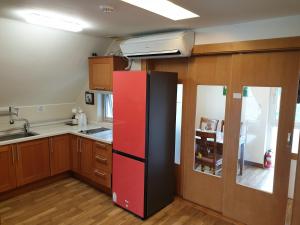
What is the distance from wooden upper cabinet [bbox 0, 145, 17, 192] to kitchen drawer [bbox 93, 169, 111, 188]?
1.09m

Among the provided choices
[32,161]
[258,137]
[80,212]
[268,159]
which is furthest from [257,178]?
[32,161]

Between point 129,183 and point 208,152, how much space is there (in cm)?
110

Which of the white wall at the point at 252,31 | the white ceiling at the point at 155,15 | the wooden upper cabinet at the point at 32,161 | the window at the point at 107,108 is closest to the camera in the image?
the white ceiling at the point at 155,15

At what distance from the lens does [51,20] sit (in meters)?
2.47

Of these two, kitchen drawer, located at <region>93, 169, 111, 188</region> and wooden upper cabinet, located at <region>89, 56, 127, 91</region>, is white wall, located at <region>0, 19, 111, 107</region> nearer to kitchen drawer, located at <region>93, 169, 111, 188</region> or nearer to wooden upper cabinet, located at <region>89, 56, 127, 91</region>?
wooden upper cabinet, located at <region>89, 56, 127, 91</region>

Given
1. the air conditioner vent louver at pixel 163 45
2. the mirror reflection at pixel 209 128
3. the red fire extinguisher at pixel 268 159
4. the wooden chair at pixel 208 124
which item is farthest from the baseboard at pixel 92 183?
the red fire extinguisher at pixel 268 159

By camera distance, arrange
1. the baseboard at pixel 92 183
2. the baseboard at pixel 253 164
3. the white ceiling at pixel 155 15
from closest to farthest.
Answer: the white ceiling at pixel 155 15
the baseboard at pixel 253 164
the baseboard at pixel 92 183

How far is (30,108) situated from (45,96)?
31 centimetres

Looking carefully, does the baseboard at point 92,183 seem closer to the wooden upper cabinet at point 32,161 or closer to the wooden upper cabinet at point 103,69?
the wooden upper cabinet at point 32,161

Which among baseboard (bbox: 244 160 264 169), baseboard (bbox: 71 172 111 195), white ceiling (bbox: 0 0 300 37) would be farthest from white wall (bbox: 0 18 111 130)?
baseboard (bbox: 244 160 264 169)

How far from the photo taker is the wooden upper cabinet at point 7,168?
2.97 meters

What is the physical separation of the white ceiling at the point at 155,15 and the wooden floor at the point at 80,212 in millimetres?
2311

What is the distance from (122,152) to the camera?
287 centimetres

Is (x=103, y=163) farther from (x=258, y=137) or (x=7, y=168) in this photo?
(x=258, y=137)
